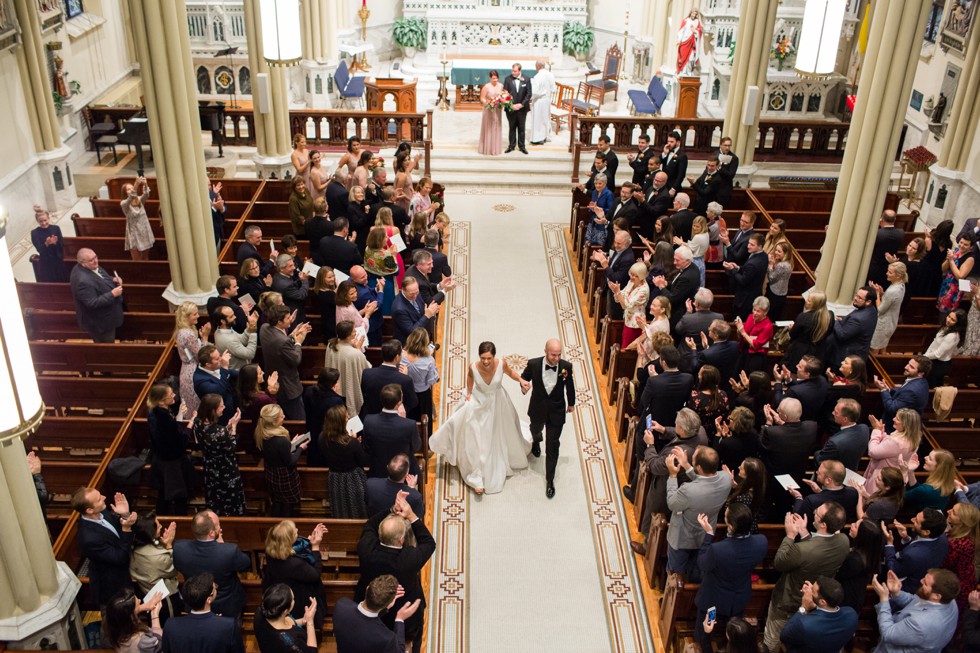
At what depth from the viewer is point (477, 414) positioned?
799cm

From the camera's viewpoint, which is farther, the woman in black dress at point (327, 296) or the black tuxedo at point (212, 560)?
the woman in black dress at point (327, 296)

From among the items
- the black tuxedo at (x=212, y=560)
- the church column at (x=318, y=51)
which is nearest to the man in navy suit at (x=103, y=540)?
the black tuxedo at (x=212, y=560)

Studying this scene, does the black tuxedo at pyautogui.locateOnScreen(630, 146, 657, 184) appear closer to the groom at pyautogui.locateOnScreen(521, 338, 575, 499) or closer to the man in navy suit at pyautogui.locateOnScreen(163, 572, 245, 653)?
the groom at pyautogui.locateOnScreen(521, 338, 575, 499)

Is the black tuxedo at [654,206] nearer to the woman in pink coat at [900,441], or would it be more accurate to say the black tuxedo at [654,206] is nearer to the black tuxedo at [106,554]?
the woman in pink coat at [900,441]

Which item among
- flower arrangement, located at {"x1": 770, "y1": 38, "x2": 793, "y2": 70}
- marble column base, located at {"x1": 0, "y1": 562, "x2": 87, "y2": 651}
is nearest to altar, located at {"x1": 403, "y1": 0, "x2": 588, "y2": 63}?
flower arrangement, located at {"x1": 770, "y1": 38, "x2": 793, "y2": 70}

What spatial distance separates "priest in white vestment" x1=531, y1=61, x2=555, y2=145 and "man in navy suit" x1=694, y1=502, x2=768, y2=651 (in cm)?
1154

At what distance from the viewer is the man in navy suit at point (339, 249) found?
916cm

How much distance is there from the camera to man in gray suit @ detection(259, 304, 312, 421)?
299 inches

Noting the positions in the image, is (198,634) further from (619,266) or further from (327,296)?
(619,266)

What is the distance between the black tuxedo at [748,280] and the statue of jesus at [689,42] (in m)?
9.57

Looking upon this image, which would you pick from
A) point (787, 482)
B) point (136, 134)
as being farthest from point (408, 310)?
point (136, 134)

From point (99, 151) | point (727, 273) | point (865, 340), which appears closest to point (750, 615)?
point (865, 340)

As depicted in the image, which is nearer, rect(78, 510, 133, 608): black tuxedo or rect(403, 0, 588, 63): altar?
rect(78, 510, 133, 608): black tuxedo

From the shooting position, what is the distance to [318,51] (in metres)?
18.2
